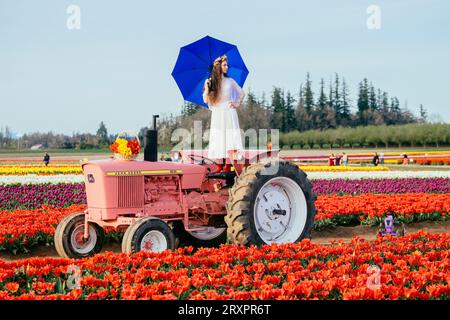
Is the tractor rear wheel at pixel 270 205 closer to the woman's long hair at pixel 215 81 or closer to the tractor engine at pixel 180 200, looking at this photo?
the tractor engine at pixel 180 200

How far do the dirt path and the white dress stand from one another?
2.68 m

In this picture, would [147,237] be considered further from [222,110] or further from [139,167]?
[222,110]

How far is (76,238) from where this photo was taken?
7.41 meters

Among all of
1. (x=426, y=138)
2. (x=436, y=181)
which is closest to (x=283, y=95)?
(x=426, y=138)

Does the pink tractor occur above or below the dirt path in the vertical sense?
above

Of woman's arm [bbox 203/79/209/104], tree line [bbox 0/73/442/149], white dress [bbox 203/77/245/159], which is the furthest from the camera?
tree line [bbox 0/73/442/149]

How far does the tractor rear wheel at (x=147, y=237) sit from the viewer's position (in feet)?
21.5

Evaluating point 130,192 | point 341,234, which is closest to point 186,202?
point 130,192

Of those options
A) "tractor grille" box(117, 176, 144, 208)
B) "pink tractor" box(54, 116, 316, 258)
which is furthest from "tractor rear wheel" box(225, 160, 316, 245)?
"tractor grille" box(117, 176, 144, 208)

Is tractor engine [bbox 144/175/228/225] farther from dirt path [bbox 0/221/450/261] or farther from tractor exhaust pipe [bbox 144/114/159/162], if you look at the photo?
dirt path [bbox 0/221/450/261]

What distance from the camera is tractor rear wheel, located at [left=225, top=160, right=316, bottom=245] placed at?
275 inches

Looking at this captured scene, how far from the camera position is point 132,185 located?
7.07 m

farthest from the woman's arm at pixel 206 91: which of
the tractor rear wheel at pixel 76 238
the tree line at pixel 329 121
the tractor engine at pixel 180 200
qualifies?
the tree line at pixel 329 121
